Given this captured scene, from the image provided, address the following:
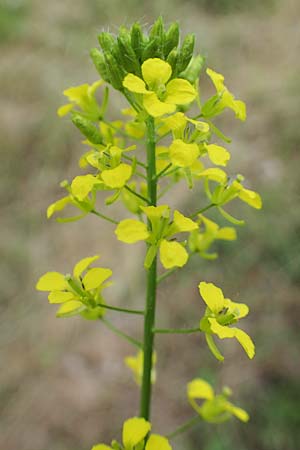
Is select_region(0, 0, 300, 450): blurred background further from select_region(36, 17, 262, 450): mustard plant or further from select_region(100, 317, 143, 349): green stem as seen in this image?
select_region(36, 17, 262, 450): mustard plant

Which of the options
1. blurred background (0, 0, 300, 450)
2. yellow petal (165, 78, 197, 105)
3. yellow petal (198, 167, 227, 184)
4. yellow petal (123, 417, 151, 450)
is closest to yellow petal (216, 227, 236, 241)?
yellow petal (198, 167, 227, 184)

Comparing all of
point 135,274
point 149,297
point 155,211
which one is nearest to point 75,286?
point 149,297

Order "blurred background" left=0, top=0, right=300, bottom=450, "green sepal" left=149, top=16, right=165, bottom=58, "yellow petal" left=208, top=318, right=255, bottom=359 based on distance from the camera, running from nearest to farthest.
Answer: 1. "yellow petal" left=208, top=318, right=255, bottom=359
2. "green sepal" left=149, top=16, right=165, bottom=58
3. "blurred background" left=0, top=0, right=300, bottom=450

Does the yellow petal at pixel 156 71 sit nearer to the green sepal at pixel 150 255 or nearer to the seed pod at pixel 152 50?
the seed pod at pixel 152 50

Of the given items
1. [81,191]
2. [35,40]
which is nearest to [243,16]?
[35,40]

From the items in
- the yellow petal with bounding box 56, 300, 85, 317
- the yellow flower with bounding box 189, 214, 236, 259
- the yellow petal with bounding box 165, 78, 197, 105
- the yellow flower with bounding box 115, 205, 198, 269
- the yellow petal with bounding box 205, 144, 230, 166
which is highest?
the yellow petal with bounding box 165, 78, 197, 105

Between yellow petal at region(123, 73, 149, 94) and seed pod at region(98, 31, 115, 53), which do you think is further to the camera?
seed pod at region(98, 31, 115, 53)

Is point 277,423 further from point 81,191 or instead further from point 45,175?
point 45,175
